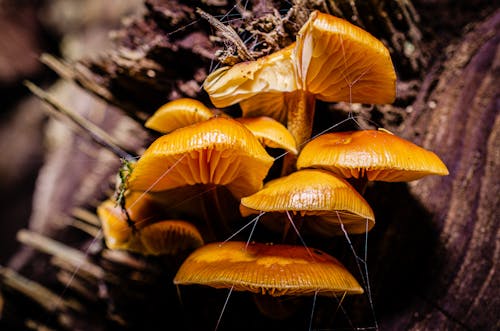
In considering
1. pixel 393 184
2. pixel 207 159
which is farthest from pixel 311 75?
pixel 393 184

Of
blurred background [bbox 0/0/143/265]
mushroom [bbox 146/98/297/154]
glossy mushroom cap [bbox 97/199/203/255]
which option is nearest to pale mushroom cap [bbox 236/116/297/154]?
mushroom [bbox 146/98/297/154]

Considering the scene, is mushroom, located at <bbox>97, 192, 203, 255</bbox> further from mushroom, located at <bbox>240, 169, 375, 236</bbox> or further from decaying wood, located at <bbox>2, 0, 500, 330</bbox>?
mushroom, located at <bbox>240, 169, 375, 236</bbox>

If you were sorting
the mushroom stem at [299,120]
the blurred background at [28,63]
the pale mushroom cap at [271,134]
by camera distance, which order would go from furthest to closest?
the blurred background at [28,63], the mushroom stem at [299,120], the pale mushroom cap at [271,134]

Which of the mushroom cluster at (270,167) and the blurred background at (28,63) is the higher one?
the blurred background at (28,63)

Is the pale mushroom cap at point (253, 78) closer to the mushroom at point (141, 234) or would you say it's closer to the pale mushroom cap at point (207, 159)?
the pale mushroom cap at point (207, 159)

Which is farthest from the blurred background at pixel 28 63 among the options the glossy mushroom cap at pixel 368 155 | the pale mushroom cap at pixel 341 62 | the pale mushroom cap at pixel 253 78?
the glossy mushroom cap at pixel 368 155

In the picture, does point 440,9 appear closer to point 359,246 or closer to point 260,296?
point 359,246

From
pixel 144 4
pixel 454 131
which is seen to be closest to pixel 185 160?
pixel 144 4
